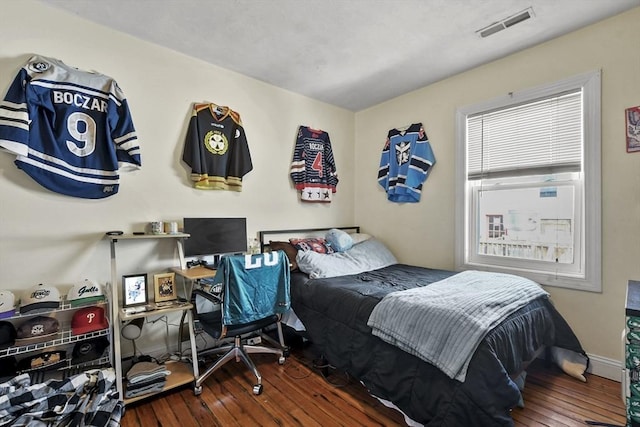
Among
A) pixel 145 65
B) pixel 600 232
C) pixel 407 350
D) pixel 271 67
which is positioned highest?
pixel 271 67

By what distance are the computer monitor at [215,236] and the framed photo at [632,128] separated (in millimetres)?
3006

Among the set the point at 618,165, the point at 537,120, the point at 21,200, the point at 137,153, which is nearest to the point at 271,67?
the point at 137,153

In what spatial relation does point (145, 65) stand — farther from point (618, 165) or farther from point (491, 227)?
point (618, 165)

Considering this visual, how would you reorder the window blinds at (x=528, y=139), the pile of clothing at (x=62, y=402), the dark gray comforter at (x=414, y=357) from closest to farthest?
1. the dark gray comforter at (x=414, y=357)
2. the pile of clothing at (x=62, y=402)
3. the window blinds at (x=528, y=139)

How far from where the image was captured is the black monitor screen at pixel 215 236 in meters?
2.48

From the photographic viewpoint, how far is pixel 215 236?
2.60 meters

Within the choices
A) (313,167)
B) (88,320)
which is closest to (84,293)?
(88,320)

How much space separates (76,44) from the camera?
210 centimetres

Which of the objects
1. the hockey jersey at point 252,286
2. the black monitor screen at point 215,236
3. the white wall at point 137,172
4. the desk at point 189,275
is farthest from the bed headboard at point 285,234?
the hockey jersey at point 252,286

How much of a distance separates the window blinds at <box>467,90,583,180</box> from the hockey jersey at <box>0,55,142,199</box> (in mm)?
2974

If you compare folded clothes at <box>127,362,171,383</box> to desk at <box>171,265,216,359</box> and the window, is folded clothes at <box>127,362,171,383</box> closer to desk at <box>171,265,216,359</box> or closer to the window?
desk at <box>171,265,216,359</box>

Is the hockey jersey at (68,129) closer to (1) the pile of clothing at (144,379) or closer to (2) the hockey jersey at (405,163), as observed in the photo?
(1) the pile of clothing at (144,379)

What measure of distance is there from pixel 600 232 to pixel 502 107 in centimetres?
127

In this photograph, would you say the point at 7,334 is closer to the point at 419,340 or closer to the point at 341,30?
the point at 419,340
